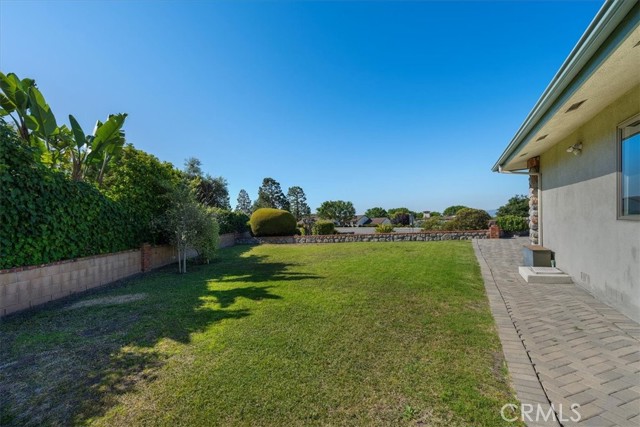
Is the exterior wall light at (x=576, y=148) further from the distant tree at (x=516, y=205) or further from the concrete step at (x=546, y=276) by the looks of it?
the distant tree at (x=516, y=205)

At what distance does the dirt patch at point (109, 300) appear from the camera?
6.01 meters

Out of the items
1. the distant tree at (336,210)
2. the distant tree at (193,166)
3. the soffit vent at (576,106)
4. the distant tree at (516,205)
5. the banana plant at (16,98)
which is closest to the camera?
the soffit vent at (576,106)

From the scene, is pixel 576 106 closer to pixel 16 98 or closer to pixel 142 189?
pixel 142 189

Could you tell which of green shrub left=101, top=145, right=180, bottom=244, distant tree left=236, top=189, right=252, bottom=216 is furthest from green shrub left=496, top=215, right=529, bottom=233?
distant tree left=236, top=189, right=252, bottom=216

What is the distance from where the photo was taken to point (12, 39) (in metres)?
6.91

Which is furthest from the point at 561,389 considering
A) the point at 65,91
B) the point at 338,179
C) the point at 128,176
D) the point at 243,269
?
the point at 338,179

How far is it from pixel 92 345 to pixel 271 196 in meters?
43.7

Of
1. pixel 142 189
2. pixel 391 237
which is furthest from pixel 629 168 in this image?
pixel 142 189

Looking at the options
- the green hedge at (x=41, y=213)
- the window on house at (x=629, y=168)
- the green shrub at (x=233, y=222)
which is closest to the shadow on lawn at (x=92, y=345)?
the green hedge at (x=41, y=213)

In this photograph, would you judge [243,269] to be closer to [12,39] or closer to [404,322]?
[404,322]

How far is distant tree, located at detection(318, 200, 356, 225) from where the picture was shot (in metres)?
41.2

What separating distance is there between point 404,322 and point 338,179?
34.0 meters

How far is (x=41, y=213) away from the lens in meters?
6.19

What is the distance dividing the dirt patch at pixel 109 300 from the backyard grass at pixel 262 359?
47 mm
